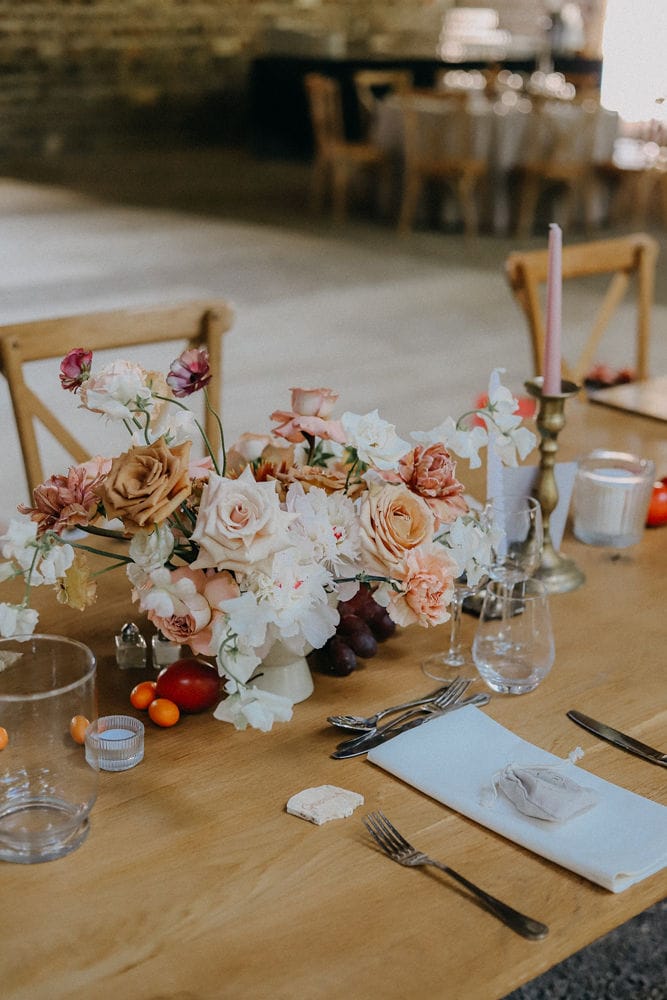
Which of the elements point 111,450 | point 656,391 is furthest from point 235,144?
point 656,391

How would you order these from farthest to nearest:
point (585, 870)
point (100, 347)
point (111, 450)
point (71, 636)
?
1. point (111, 450)
2. point (100, 347)
3. point (71, 636)
4. point (585, 870)

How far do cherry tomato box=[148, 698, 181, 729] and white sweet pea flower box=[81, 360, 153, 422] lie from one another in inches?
11.4

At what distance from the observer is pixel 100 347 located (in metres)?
2.13

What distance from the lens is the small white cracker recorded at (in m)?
1.06

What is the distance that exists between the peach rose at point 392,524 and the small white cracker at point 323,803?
22 cm

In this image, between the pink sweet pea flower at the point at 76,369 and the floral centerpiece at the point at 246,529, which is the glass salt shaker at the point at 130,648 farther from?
the pink sweet pea flower at the point at 76,369

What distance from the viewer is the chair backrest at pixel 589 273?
2.60 metres

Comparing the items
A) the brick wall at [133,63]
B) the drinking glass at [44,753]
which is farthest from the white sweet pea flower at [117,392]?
the brick wall at [133,63]

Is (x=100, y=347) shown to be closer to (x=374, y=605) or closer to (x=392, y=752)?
(x=374, y=605)

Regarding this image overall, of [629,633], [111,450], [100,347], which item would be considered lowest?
[111,450]

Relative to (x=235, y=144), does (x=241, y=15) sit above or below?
above

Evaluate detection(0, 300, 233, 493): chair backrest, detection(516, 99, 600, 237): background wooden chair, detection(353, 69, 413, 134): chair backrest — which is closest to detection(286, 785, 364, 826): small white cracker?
detection(0, 300, 233, 493): chair backrest

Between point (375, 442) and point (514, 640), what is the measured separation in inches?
10.9

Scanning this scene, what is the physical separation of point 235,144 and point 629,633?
12.3 m
